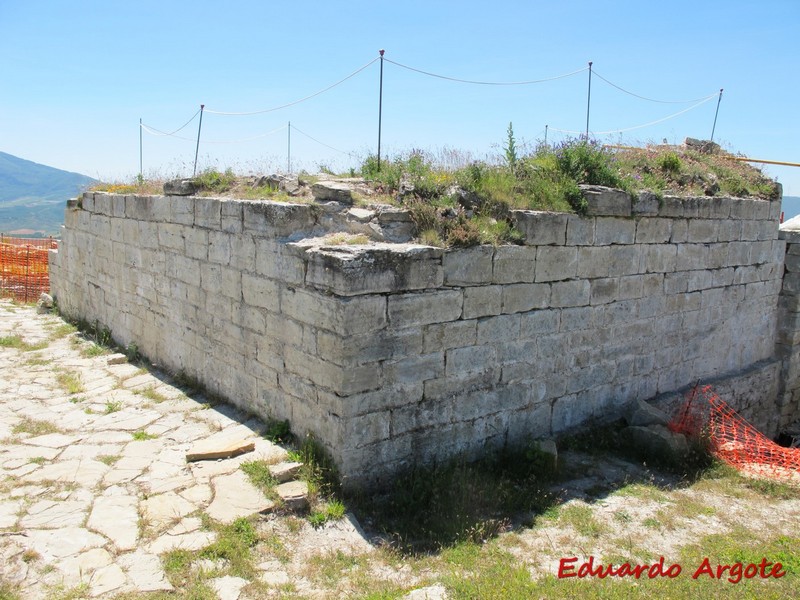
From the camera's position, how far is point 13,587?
12.1 feet

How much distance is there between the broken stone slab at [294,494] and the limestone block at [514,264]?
246 centimetres

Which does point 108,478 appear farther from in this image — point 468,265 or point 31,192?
point 31,192

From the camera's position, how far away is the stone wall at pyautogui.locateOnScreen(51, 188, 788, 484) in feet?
16.3

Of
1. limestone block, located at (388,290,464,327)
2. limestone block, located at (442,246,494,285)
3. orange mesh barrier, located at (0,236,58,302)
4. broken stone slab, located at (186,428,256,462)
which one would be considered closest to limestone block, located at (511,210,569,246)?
limestone block, located at (442,246,494,285)

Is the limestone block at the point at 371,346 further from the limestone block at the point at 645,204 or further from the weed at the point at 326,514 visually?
the limestone block at the point at 645,204

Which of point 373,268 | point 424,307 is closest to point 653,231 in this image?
point 424,307

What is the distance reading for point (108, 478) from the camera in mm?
5090

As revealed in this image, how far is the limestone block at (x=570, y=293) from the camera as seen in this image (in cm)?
624

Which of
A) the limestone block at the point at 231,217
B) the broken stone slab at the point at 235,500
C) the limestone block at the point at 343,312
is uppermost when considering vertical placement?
the limestone block at the point at 231,217

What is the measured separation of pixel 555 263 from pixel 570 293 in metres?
0.40

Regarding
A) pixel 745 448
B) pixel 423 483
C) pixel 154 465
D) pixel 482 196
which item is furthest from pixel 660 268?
pixel 154 465

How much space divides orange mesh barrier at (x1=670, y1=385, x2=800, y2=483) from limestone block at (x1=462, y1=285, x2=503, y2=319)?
271cm

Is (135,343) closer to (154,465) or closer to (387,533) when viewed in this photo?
(154,465)

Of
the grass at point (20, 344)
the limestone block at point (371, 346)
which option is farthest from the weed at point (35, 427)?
the grass at point (20, 344)
